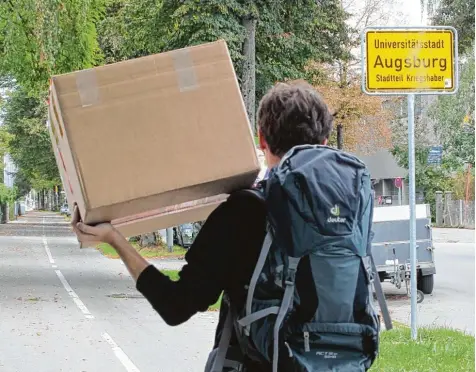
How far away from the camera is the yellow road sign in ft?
29.5

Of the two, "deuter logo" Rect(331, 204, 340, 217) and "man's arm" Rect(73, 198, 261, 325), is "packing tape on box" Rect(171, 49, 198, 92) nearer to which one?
"man's arm" Rect(73, 198, 261, 325)

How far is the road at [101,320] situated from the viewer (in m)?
9.28

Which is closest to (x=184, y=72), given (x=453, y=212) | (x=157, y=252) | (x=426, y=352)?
(x=426, y=352)

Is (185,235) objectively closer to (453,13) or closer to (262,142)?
(453,13)

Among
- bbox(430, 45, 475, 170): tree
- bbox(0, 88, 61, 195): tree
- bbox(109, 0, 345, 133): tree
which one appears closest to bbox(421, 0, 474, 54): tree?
bbox(109, 0, 345, 133): tree

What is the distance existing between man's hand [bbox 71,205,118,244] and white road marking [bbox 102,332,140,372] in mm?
6286

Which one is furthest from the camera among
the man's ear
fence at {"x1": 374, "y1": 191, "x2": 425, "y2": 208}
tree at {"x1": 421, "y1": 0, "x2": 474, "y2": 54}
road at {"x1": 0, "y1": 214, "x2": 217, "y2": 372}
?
fence at {"x1": 374, "y1": 191, "x2": 425, "y2": 208}

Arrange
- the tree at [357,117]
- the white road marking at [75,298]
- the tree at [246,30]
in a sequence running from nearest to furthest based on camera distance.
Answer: the white road marking at [75,298] < the tree at [246,30] < the tree at [357,117]

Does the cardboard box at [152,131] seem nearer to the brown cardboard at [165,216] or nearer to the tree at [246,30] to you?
the brown cardboard at [165,216]

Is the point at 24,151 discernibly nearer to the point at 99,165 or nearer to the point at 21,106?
the point at 21,106

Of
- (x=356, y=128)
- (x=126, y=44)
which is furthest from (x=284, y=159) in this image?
(x=356, y=128)

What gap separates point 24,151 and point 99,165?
145ft

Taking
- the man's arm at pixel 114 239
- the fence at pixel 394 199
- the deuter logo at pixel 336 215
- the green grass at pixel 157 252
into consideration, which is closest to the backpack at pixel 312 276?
the deuter logo at pixel 336 215

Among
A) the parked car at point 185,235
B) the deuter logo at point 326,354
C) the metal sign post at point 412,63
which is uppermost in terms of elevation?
the deuter logo at point 326,354
